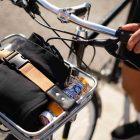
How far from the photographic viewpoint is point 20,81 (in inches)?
57.4

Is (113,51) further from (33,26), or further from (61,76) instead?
(33,26)

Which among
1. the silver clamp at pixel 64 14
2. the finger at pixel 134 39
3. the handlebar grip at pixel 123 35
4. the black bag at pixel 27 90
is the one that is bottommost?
the finger at pixel 134 39

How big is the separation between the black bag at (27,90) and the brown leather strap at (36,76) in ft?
0.06

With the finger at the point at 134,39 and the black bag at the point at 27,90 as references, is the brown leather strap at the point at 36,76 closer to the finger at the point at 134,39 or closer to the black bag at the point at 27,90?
the black bag at the point at 27,90

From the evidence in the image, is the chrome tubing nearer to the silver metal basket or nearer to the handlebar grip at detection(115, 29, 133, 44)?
the handlebar grip at detection(115, 29, 133, 44)

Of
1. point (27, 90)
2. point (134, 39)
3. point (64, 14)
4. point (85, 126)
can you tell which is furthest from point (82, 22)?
point (85, 126)

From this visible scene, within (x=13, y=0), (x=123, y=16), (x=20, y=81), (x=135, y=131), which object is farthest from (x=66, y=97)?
(x=123, y=16)

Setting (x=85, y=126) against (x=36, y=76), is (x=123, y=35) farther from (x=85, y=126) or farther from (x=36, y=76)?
(x=85, y=126)

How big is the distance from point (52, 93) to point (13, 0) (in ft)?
1.83

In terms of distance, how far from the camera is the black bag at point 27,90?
4.57ft

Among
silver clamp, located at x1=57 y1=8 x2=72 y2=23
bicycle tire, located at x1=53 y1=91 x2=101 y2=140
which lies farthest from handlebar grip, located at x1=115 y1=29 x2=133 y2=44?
bicycle tire, located at x1=53 y1=91 x2=101 y2=140

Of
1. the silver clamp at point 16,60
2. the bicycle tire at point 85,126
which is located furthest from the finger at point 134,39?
the bicycle tire at point 85,126

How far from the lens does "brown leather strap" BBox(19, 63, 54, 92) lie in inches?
57.9

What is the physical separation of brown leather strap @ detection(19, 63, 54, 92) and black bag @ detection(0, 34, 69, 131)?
0.06 ft
